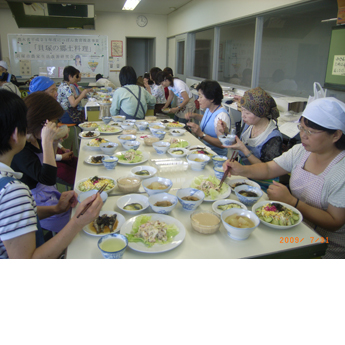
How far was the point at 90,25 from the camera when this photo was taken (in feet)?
27.6

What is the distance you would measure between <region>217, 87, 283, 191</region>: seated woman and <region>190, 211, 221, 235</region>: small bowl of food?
946mm

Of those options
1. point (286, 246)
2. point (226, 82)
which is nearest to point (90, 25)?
point (226, 82)

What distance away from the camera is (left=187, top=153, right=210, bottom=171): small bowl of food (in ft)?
6.67

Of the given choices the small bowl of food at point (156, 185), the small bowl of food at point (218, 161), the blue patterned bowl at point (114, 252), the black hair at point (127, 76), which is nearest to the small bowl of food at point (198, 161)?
the small bowl of food at point (218, 161)

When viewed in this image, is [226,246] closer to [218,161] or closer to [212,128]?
[218,161]

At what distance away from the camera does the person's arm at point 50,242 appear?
1057 millimetres

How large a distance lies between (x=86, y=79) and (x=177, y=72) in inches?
119

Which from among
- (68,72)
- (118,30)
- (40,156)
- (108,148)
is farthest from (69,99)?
(118,30)

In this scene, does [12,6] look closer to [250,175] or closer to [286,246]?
[250,175]

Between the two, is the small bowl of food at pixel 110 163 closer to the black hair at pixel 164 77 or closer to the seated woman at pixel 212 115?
the seated woman at pixel 212 115

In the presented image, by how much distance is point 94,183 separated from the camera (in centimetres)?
172

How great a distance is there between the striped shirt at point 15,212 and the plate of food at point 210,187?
0.92 metres

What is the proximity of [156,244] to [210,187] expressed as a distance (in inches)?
24.4
